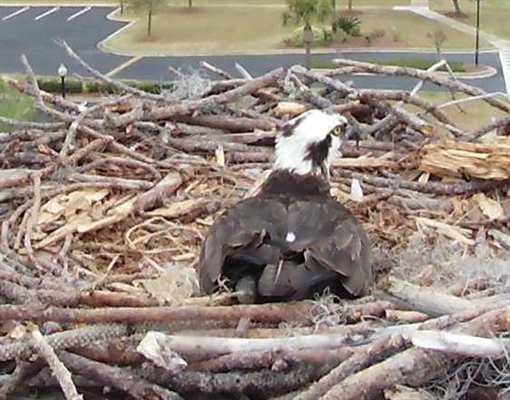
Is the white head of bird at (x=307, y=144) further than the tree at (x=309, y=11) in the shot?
No

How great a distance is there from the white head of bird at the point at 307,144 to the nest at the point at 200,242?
0.42 m

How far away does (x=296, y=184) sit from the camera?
4.24 metres

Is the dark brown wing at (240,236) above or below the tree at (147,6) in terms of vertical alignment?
above

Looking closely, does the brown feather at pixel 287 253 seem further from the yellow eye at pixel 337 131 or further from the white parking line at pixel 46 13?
the white parking line at pixel 46 13

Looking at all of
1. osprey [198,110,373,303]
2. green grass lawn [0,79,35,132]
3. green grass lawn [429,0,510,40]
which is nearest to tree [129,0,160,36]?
green grass lawn [429,0,510,40]

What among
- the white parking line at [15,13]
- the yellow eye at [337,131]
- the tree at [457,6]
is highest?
the yellow eye at [337,131]

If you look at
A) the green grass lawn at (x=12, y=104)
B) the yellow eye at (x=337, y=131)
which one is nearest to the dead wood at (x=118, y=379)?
the yellow eye at (x=337, y=131)

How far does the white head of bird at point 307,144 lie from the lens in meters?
4.27

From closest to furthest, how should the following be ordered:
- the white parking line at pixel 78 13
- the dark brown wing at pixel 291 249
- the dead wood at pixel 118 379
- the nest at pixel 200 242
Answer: the nest at pixel 200 242 < the dead wood at pixel 118 379 < the dark brown wing at pixel 291 249 < the white parking line at pixel 78 13

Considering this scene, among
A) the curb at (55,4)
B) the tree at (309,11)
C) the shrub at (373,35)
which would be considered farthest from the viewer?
the curb at (55,4)

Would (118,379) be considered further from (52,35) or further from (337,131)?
(52,35)

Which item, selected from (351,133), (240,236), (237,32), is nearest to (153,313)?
(240,236)

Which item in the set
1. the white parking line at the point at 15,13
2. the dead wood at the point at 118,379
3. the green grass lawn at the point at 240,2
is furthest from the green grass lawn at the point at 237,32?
the dead wood at the point at 118,379

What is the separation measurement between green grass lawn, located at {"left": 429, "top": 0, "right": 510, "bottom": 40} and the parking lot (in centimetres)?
801
